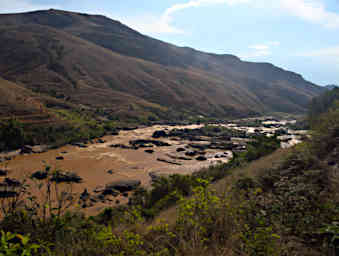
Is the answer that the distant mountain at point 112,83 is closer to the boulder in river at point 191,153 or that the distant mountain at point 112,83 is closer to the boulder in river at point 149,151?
the boulder in river at point 149,151

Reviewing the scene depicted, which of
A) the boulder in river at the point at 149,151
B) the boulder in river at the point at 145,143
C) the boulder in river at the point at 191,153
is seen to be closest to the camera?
the boulder in river at the point at 191,153

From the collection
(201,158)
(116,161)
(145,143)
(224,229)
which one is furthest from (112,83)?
(224,229)

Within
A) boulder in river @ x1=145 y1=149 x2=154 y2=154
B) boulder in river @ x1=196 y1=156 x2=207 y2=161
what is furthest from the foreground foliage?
boulder in river @ x1=145 y1=149 x2=154 y2=154

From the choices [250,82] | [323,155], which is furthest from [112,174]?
[250,82]

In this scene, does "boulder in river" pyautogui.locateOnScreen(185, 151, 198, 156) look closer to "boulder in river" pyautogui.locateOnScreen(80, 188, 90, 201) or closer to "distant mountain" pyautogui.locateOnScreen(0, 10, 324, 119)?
"boulder in river" pyautogui.locateOnScreen(80, 188, 90, 201)

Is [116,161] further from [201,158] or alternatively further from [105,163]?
[201,158]

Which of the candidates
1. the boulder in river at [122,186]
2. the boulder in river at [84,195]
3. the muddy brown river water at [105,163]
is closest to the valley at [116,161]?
the muddy brown river water at [105,163]

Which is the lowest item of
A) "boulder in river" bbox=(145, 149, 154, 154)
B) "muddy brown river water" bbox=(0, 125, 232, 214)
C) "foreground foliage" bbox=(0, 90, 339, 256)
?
"muddy brown river water" bbox=(0, 125, 232, 214)

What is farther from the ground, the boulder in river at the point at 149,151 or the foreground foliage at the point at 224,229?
the foreground foliage at the point at 224,229

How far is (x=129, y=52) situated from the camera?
157000mm

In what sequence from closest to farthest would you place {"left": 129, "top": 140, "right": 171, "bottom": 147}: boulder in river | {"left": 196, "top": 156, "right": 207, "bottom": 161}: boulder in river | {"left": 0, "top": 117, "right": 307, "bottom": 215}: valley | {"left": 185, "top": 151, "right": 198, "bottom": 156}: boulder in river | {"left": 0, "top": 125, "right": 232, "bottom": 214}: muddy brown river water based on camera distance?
{"left": 0, "top": 117, "right": 307, "bottom": 215}: valley < {"left": 0, "top": 125, "right": 232, "bottom": 214}: muddy brown river water < {"left": 196, "top": 156, "right": 207, "bottom": 161}: boulder in river < {"left": 185, "top": 151, "right": 198, "bottom": 156}: boulder in river < {"left": 129, "top": 140, "right": 171, "bottom": 147}: boulder in river

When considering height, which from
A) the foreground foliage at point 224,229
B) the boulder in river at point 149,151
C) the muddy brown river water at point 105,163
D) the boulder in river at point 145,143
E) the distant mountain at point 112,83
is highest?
the distant mountain at point 112,83

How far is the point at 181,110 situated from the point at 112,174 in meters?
65.8

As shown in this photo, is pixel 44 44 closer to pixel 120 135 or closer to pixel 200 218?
pixel 120 135
